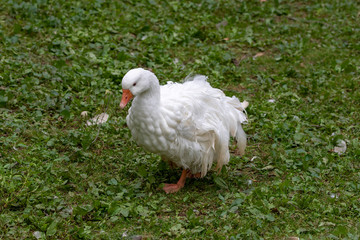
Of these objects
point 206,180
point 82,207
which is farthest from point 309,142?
point 82,207

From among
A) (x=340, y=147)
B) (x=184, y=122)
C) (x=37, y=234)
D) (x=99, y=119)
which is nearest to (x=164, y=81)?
(x=99, y=119)

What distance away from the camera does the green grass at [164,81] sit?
174 inches

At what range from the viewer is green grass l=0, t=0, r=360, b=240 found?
441 centimetres

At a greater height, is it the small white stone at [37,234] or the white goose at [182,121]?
the white goose at [182,121]

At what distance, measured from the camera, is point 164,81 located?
6727 millimetres

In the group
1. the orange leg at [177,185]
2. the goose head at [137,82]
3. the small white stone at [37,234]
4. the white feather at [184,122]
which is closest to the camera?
the small white stone at [37,234]

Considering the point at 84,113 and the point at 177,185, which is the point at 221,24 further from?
the point at 177,185

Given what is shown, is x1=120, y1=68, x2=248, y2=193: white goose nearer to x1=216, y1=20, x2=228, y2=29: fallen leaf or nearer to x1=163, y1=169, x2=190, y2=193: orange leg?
x1=163, y1=169, x2=190, y2=193: orange leg

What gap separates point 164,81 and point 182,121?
7.11ft

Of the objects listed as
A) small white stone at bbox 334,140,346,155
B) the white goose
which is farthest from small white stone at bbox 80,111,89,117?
small white stone at bbox 334,140,346,155

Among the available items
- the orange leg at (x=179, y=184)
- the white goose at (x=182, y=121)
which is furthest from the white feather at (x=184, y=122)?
the orange leg at (x=179, y=184)

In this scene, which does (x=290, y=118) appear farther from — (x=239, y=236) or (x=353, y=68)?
(x=239, y=236)

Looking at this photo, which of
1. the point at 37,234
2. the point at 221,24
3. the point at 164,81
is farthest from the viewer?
the point at 221,24

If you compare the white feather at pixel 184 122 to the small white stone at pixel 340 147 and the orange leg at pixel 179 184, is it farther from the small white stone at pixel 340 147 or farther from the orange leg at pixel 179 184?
the small white stone at pixel 340 147
